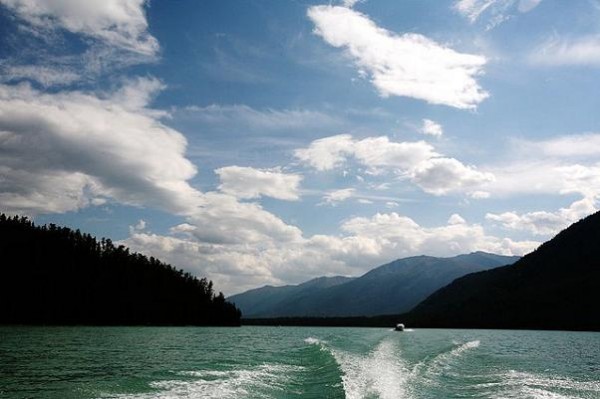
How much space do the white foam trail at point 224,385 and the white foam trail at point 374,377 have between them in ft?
15.3

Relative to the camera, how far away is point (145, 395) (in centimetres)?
2761

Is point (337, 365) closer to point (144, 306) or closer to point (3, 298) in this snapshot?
point (3, 298)

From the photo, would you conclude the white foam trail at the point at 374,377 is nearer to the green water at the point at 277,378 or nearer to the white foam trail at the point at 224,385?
the green water at the point at 277,378

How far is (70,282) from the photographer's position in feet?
533

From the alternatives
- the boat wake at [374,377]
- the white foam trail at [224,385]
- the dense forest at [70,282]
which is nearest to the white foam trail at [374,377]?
the boat wake at [374,377]

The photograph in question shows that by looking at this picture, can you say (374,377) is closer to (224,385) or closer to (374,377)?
(374,377)

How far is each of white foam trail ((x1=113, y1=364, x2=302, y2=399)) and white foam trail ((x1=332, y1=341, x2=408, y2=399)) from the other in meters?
4.68

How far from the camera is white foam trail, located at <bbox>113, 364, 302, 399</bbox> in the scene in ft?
93.7

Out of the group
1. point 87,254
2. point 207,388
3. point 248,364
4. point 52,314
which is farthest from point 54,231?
point 207,388

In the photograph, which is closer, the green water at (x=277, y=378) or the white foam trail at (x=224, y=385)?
the white foam trail at (x=224, y=385)

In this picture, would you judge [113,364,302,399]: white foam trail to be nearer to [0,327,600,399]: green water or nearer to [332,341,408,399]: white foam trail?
[0,327,600,399]: green water

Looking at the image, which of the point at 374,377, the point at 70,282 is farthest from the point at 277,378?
the point at 70,282

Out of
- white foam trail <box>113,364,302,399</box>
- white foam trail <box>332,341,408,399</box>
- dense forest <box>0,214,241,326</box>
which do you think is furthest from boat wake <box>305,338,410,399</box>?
dense forest <box>0,214,241,326</box>

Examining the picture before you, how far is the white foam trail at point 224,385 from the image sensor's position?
93.7 ft
